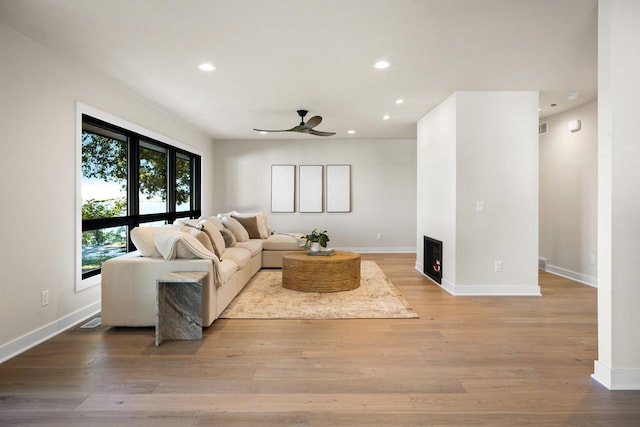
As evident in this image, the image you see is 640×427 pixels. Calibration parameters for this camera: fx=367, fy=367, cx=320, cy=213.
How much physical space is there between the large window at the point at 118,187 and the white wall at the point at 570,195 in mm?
6117

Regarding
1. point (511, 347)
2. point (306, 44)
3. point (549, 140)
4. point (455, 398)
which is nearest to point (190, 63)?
point (306, 44)

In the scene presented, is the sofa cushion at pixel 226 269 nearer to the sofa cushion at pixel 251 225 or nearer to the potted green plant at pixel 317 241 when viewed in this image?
the potted green plant at pixel 317 241

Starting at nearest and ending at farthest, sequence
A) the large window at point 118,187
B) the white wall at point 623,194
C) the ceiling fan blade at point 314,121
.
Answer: the white wall at point 623,194
the large window at point 118,187
the ceiling fan blade at point 314,121

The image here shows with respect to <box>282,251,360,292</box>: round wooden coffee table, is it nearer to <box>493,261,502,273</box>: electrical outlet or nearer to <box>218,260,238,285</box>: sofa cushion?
<box>218,260,238,285</box>: sofa cushion

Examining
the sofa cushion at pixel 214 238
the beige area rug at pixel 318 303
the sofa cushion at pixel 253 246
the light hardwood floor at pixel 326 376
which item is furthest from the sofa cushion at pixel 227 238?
the light hardwood floor at pixel 326 376

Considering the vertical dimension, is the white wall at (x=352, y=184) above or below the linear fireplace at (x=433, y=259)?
above

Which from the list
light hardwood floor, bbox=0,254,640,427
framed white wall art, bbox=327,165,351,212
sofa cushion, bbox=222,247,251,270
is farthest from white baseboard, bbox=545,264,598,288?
Answer: sofa cushion, bbox=222,247,251,270

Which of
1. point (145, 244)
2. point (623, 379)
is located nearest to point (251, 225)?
point (145, 244)

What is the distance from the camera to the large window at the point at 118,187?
155 inches

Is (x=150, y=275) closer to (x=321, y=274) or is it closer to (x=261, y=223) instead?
(x=321, y=274)

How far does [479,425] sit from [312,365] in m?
1.12

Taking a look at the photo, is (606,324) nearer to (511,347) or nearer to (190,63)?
(511,347)

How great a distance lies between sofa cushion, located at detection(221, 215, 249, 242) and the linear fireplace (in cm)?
294

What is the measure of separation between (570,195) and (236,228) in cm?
516
